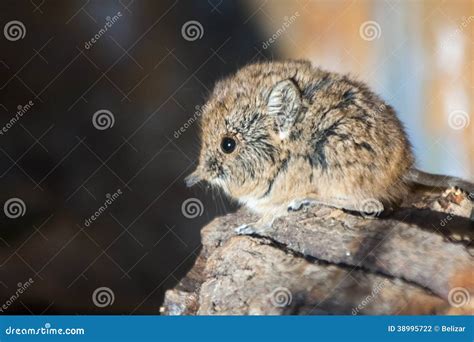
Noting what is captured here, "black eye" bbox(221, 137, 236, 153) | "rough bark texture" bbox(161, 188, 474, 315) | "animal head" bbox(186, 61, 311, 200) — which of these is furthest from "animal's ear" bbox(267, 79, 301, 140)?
"rough bark texture" bbox(161, 188, 474, 315)

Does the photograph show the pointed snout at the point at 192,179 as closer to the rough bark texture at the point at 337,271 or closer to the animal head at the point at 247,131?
the animal head at the point at 247,131

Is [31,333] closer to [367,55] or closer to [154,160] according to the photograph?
[154,160]

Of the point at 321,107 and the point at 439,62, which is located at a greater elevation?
the point at 439,62

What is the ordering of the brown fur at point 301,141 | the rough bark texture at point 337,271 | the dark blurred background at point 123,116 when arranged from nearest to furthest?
the rough bark texture at point 337,271 → the brown fur at point 301,141 → the dark blurred background at point 123,116

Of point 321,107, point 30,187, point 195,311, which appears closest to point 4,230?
point 30,187

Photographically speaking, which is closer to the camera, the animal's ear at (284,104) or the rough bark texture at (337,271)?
the rough bark texture at (337,271)

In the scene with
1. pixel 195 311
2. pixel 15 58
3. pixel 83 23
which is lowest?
pixel 195 311

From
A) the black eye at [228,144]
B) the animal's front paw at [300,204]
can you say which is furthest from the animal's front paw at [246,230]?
the black eye at [228,144]

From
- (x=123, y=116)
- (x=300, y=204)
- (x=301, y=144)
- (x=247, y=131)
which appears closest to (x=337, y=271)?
(x=300, y=204)
